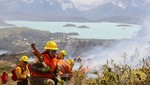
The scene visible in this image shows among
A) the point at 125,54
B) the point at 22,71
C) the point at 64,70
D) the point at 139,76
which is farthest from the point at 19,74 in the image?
the point at 125,54

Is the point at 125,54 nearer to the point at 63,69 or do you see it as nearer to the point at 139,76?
the point at 139,76

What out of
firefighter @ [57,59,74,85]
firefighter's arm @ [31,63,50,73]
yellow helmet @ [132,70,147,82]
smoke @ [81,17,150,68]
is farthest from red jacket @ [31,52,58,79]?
yellow helmet @ [132,70,147,82]

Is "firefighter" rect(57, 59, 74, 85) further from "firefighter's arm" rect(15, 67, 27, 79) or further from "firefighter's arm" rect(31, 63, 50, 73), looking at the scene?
"firefighter's arm" rect(15, 67, 27, 79)

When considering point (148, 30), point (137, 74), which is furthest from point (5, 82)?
point (148, 30)

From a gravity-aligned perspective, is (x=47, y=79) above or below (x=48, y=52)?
below

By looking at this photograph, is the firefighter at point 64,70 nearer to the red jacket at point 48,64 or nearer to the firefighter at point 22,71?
the red jacket at point 48,64

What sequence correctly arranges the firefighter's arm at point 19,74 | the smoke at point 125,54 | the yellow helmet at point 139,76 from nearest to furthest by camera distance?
the smoke at point 125,54 < the yellow helmet at point 139,76 < the firefighter's arm at point 19,74

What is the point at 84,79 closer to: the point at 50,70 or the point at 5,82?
the point at 50,70

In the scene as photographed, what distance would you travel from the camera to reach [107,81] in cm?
848

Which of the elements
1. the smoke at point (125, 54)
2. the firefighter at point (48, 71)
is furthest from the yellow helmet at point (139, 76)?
the firefighter at point (48, 71)

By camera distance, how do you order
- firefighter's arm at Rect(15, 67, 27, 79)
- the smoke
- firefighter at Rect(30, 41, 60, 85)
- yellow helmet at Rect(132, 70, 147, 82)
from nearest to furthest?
the smoke → yellow helmet at Rect(132, 70, 147, 82) → firefighter at Rect(30, 41, 60, 85) → firefighter's arm at Rect(15, 67, 27, 79)

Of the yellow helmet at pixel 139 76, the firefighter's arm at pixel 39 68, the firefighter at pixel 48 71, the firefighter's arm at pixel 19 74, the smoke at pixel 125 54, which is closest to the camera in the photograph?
the smoke at pixel 125 54

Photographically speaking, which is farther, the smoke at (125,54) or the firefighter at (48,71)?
the firefighter at (48,71)

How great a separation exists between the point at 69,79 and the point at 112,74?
431 cm
